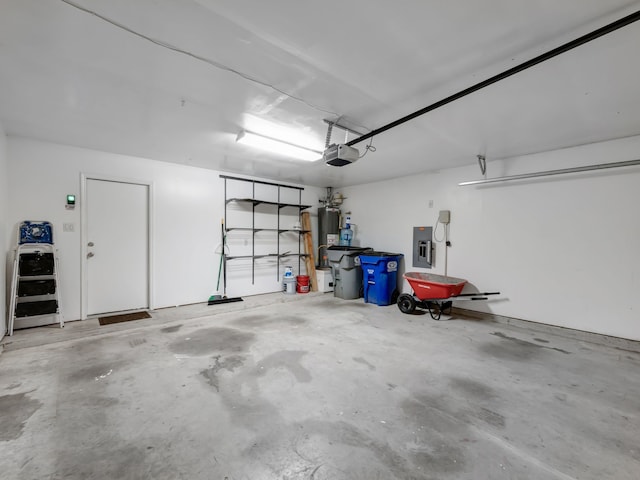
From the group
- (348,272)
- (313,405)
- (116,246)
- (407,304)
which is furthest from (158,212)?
(407,304)

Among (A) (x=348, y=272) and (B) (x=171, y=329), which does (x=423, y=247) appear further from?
(B) (x=171, y=329)

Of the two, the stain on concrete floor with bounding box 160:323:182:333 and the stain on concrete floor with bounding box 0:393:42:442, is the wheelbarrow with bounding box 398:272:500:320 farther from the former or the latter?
the stain on concrete floor with bounding box 0:393:42:442

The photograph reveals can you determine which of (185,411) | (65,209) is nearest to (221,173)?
(65,209)

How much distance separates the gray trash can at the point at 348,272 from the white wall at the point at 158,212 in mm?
1380

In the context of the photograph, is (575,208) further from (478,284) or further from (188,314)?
(188,314)

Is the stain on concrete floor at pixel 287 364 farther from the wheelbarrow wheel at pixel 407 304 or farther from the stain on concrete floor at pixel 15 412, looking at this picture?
the wheelbarrow wheel at pixel 407 304

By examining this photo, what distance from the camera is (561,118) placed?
2744mm

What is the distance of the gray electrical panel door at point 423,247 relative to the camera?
4.95m

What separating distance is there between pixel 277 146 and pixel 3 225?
337 centimetres

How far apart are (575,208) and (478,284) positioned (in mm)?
1631

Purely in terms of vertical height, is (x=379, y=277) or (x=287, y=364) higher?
(x=379, y=277)

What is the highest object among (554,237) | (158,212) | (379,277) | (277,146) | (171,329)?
(277,146)

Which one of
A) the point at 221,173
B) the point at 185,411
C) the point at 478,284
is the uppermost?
the point at 221,173

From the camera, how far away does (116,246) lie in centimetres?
407
